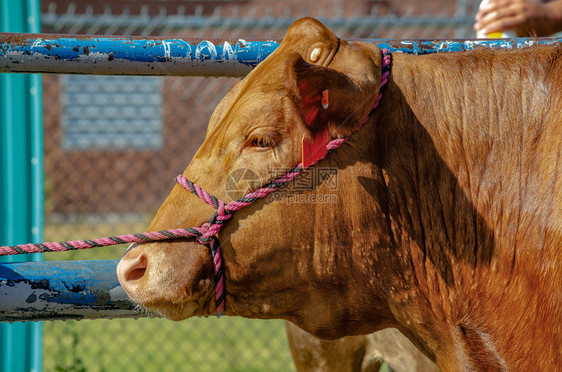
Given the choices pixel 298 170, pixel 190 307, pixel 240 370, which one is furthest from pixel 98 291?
pixel 240 370

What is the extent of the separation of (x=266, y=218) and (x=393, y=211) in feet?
1.32

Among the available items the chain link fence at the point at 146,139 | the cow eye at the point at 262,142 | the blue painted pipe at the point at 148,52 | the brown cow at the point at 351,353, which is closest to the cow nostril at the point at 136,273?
the cow eye at the point at 262,142

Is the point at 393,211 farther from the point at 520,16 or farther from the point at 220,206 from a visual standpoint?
the point at 520,16

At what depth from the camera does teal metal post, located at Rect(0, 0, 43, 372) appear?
121 inches

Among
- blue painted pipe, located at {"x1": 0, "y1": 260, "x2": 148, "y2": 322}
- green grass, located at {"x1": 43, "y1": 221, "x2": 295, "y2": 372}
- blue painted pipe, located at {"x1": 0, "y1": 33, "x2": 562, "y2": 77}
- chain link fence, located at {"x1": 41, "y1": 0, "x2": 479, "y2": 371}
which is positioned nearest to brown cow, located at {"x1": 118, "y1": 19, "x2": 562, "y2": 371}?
blue painted pipe, located at {"x1": 0, "y1": 260, "x2": 148, "y2": 322}

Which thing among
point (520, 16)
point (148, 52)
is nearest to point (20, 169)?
point (148, 52)

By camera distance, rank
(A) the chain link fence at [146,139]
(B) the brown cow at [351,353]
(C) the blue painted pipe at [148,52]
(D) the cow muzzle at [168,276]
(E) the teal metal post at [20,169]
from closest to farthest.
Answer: (D) the cow muzzle at [168,276] → (C) the blue painted pipe at [148,52] → (E) the teal metal post at [20,169] → (B) the brown cow at [351,353] → (A) the chain link fence at [146,139]

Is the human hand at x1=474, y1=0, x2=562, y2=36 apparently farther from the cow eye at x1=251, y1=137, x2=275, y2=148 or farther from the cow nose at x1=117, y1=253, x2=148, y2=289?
the cow nose at x1=117, y1=253, x2=148, y2=289

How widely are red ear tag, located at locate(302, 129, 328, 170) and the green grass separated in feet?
13.7

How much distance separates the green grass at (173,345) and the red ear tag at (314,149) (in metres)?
4.17

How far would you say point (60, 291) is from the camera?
2.06 metres

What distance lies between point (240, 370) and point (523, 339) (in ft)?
14.1

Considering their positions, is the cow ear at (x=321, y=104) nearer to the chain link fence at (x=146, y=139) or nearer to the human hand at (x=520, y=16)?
the human hand at (x=520, y=16)

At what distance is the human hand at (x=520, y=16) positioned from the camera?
264 centimetres
